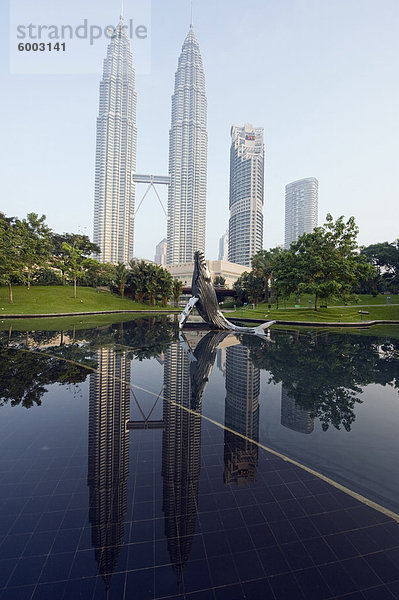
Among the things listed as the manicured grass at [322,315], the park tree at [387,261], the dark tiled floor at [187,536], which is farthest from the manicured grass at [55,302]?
the park tree at [387,261]

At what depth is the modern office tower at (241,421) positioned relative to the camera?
16.1 feet

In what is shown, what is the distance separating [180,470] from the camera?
192 inches

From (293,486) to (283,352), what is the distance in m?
11.3

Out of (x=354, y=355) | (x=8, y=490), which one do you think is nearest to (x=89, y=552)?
(x=8, y=490)

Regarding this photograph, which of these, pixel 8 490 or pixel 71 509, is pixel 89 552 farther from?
pixel 8 490

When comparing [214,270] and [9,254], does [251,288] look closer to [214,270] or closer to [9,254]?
[9,254]

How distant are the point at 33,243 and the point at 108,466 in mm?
44168

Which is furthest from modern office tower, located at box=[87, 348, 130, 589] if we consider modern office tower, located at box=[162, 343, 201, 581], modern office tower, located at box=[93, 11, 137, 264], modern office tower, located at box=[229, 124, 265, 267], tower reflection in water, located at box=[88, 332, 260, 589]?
modern office tower, located at box=[93, 11, 137, 264]

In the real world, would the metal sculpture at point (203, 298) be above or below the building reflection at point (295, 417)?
above

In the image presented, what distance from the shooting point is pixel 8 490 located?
4.28 m

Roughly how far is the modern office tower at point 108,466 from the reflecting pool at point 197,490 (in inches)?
0.9

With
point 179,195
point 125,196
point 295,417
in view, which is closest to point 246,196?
point 179,195

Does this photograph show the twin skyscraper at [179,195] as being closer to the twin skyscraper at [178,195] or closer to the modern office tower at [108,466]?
the twin skyscraper at [178,195]

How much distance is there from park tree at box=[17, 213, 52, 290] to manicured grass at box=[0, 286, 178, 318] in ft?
9.56
